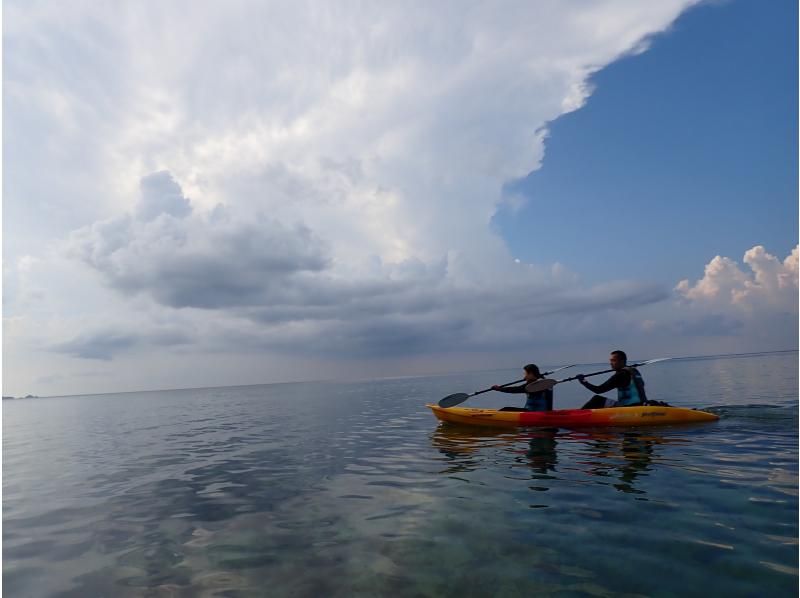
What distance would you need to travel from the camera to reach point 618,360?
59.6ft

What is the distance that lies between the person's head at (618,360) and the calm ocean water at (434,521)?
300cm

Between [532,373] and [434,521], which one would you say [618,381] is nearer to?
[532,373]

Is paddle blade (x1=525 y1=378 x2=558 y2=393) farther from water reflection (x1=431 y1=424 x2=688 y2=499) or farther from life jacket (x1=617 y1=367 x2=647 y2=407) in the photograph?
life jacket (x1=617 y1=367 x2=647 y2=407)

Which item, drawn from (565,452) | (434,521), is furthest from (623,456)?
(434,521)

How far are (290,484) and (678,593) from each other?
361 inches

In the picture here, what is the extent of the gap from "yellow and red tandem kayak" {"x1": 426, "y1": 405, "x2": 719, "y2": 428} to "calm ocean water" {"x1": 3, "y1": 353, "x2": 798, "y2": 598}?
1156mm

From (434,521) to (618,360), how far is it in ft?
43.7

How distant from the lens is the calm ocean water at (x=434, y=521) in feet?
19.5

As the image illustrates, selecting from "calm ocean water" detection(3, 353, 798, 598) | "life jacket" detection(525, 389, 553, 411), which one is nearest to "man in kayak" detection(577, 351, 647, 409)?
"life jacket" detection(525, 389, 553, 411)

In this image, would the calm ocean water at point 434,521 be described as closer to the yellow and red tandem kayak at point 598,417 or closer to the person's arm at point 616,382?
the yellow and red tandem kayak at point 598,417

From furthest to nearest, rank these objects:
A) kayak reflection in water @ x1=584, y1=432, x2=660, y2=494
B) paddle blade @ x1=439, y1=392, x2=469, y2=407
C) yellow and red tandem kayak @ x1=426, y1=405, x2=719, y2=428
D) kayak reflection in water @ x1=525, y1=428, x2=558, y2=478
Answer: paddle blade @ x1=439, y1=392, x2=469, y2=407 → yellow and red tandem kayak @ x1=426, y1=405, x2=719, y2=428 → kayak reflection in water @ x1=525, y1=428, x2=558, y2=478 → kayak reflection in water @ x1=584, y1=432, x2=660, y2=494

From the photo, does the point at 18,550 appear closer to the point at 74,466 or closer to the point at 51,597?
the point at 51,597

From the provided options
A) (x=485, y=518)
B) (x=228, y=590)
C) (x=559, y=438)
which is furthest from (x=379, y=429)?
(x=228, y=590)

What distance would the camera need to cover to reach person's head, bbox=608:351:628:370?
58.7ft
